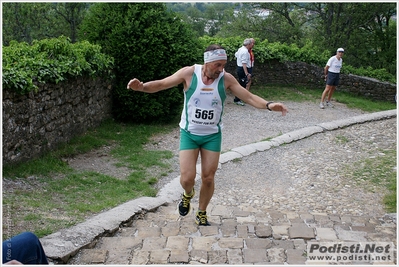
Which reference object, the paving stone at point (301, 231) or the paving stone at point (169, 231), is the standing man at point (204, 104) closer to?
the paving stone at point (169, 231)

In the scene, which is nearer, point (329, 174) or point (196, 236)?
point (196, 236)

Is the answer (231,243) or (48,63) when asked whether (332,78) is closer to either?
(48,63)

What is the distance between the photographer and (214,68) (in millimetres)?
4844

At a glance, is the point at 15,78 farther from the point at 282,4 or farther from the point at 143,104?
the point at 282,4

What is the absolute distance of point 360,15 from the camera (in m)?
26.4

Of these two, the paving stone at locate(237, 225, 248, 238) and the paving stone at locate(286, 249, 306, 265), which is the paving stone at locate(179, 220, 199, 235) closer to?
the paving stone at locate(237, 225, 248, 238)

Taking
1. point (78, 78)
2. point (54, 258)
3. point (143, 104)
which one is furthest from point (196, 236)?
point (143, 104)

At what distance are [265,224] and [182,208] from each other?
0.90 meters

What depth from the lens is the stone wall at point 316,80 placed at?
16.9 m

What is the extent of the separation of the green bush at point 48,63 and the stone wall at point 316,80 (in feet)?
26.7

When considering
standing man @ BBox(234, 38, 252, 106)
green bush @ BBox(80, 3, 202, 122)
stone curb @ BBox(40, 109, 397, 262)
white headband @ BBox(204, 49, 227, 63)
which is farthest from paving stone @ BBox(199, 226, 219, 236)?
standing man @ BBox(234, 38, 252, 106)

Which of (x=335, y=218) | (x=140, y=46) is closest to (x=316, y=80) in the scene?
(x=140, y=46)

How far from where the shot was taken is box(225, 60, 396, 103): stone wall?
55.3 feet

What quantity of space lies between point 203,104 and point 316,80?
510 inches
